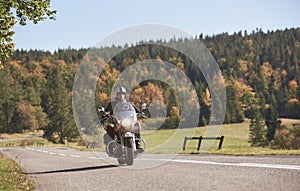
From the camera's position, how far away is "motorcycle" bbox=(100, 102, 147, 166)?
13531 millimetres

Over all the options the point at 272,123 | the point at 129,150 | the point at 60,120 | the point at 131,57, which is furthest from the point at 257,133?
the point at 129,150

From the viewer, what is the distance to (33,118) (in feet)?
401

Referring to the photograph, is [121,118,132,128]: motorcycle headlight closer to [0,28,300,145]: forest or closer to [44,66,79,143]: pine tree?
[0,28,300,145]: forest

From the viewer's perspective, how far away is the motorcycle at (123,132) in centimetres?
1353

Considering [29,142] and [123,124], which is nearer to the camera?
[123,124]

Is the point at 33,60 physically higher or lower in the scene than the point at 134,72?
higher

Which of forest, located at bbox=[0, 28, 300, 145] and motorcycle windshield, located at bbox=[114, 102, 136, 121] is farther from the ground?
forest, located at bbox=[0, 28, 300, 145]

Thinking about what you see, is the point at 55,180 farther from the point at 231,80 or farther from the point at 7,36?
the point at 231,80

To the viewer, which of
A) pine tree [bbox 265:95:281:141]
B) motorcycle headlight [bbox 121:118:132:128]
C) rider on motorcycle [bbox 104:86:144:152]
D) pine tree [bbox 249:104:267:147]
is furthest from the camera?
pine tree [bbox 265:95:281:141]

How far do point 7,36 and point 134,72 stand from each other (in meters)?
5.13

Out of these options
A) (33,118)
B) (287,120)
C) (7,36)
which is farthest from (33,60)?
(7,36)

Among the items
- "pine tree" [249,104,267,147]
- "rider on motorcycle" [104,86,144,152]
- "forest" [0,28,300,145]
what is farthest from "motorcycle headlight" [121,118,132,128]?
"pine tree" [249,104,267,147]

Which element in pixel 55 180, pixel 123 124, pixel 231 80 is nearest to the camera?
pixel 55 180

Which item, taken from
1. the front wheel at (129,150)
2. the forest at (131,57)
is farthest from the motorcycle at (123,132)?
the forest at (131,57)
